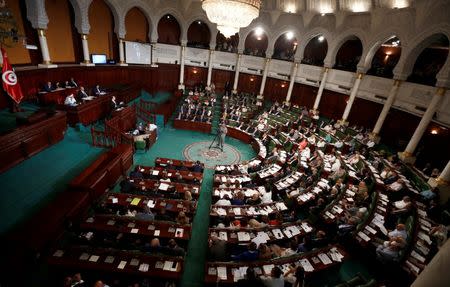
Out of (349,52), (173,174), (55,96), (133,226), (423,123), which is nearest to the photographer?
(133,226)

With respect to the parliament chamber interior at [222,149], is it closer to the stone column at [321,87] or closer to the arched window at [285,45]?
the stone column at [321,87]

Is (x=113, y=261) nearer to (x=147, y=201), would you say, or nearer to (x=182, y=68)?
(x=147, y=201)

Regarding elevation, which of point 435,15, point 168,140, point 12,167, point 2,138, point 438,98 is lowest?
point 168,140

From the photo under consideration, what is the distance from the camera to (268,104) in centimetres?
2244

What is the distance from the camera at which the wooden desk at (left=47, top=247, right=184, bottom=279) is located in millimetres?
5203

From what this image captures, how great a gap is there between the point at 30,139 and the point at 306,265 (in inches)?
390

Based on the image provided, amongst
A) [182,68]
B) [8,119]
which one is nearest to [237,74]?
[182,68]

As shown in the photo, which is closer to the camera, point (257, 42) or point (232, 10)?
point (232, 10)

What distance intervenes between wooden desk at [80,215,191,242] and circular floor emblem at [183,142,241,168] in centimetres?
574

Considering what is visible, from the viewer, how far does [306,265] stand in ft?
19.1

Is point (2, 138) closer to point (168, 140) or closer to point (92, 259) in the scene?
point (92, 259)

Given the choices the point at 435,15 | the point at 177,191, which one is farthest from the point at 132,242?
the point at 435,15

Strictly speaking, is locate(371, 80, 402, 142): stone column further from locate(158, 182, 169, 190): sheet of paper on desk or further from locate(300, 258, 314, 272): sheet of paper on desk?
locate(158, 182, 169, 190): sheet of paper on desk

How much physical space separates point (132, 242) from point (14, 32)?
28.1 feet
